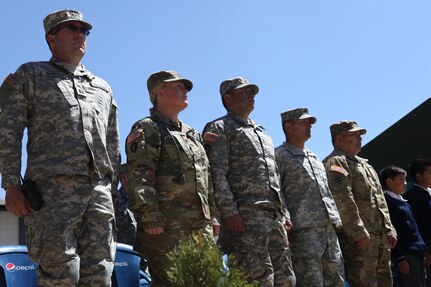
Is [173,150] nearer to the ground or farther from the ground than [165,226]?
farther from the ground

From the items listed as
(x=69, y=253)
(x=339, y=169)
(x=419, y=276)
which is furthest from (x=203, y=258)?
(x=419, y=276)

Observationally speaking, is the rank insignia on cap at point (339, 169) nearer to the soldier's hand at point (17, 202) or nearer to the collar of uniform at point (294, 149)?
the collar of uniform at point (294, 149)

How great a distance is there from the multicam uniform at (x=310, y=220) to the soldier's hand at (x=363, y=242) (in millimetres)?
495

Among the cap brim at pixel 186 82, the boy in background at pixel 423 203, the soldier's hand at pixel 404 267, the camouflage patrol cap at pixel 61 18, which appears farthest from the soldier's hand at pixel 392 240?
the camouflage patrol cap at pixel 61 18

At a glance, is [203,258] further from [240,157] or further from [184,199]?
[240,157]

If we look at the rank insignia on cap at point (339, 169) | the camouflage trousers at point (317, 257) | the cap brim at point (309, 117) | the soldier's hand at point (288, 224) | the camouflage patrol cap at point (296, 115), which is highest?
the camouflage patrol cap at point (296, 115)

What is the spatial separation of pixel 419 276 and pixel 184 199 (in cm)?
395

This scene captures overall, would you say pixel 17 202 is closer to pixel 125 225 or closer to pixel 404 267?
pixel 125 225

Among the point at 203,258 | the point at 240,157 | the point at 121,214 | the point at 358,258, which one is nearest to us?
the point at 203,258

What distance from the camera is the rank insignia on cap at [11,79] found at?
4.55 metres

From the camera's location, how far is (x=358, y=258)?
25.2 ft

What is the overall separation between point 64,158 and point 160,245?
3.64 ft

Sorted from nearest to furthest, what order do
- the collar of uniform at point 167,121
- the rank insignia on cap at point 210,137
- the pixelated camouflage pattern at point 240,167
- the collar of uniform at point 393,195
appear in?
1. the collar of uniform at point 167,121
2. the pixelated camouflage pattern at point 240,167
3. the rank insignia on cap at point 210,137
4. the collar of uniform at point 393,195

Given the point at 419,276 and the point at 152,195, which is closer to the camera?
the point at 152,195
